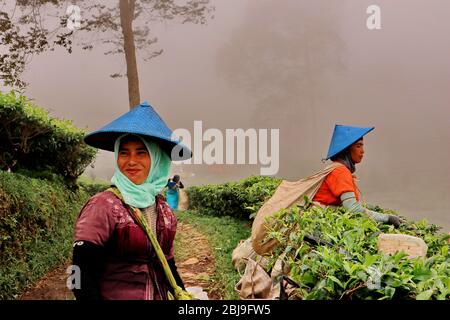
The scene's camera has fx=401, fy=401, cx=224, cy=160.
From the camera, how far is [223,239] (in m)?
7.37

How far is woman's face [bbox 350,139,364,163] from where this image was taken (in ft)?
12.3

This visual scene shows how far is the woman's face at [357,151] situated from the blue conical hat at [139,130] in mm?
2313

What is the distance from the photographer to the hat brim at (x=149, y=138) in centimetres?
173

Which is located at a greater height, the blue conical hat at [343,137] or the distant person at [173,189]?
the blue conical hat at [343,137]

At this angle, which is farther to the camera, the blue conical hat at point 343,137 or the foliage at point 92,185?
the foliage at point 92,185

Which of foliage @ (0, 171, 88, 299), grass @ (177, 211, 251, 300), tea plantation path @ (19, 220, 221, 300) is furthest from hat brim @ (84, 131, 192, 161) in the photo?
tea plantation path @ (19, 220, 221, 300)

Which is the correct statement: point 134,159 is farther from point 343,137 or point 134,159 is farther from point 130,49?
point 130,49

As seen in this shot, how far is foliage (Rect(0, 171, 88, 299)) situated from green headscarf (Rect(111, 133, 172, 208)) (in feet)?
10.1

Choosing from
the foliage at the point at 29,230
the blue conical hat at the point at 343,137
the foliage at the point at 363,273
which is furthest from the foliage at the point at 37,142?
the foliage at the point at 363,273

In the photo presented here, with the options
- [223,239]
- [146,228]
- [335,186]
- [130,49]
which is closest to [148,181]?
[146,228]

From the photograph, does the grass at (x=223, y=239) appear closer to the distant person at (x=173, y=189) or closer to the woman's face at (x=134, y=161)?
the distant person at (x=173, y=189)
